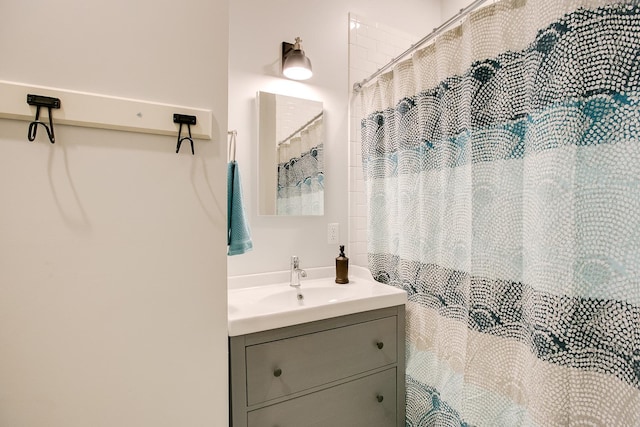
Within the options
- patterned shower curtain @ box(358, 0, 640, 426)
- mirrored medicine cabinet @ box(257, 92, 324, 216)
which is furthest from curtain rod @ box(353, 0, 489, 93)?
mirrored medicine cabinet @ box(257, 92, 324, 216)

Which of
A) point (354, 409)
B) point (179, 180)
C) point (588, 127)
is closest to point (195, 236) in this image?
point (179, 180)

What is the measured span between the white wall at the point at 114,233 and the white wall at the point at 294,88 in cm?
65

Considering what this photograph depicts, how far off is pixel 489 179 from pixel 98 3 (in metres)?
1.32

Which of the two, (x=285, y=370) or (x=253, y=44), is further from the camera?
(x=253, y=44)

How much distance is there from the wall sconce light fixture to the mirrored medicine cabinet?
13cm

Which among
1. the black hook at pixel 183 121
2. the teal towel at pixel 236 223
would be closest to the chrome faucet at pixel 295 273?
the teal towel at pixel 236 223

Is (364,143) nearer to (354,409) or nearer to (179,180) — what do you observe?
(179,180)

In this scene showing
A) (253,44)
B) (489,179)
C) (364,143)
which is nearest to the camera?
(489,179)

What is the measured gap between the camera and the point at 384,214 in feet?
5.76

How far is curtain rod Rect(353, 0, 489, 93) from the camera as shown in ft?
4.03

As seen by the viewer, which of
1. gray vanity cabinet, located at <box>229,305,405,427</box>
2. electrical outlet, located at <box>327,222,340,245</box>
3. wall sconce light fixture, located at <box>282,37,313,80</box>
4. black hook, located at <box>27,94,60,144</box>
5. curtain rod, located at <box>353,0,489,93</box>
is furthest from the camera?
electrical outlet, located at <box>327,222,340,245</box>

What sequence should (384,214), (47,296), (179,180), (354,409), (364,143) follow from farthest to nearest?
(364,143) → (384,214) → (354,409) → (179,180) → (47,296)

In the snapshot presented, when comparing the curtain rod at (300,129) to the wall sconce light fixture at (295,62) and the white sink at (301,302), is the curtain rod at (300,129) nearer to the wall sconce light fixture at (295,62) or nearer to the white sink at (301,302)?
the wall sconce light fixture at (295,62)

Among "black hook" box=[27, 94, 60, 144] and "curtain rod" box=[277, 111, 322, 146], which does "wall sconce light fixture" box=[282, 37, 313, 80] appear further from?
"black hook" box=[27, 94, 60, 144]
